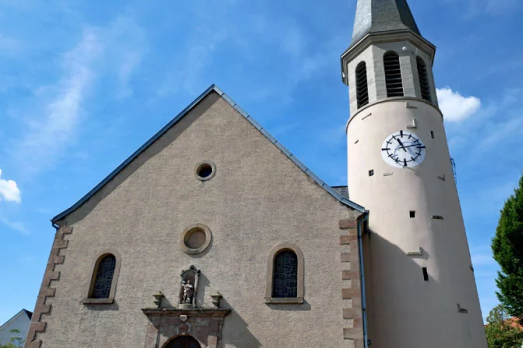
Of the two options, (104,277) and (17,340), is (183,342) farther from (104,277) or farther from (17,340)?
(17,340)

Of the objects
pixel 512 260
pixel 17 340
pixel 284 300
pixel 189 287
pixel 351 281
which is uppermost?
pixel 512 260

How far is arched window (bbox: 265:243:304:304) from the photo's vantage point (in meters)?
10.2

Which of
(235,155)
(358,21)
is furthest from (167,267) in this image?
Answer: (358,21)

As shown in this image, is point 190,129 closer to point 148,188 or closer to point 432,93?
point 148,188

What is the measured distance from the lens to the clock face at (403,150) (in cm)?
1342

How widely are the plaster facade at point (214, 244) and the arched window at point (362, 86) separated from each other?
4890 mm

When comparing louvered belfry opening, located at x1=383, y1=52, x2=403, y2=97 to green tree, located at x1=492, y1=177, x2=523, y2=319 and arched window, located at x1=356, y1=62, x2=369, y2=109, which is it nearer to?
arched window, located at x1=356, y1=62, x2=369, y2=109

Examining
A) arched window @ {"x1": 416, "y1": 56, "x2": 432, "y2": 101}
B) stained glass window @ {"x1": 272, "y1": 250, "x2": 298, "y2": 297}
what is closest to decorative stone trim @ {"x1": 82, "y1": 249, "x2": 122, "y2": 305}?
stained glass window @ {"x1": 272, "y1": 250, "x2": 298, "y2": 297}

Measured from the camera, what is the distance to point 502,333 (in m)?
23.6

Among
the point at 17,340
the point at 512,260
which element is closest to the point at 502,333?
the point at 512,260

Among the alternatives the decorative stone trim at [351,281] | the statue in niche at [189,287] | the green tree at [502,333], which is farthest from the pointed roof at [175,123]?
the green tree at [502,333]

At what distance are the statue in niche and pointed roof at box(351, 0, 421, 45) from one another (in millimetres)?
10811

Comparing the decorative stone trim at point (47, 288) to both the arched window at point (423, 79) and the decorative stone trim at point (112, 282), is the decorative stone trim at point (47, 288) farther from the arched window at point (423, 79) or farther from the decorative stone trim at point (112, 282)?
the arched window at point (423, 79)

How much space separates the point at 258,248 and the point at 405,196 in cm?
485
